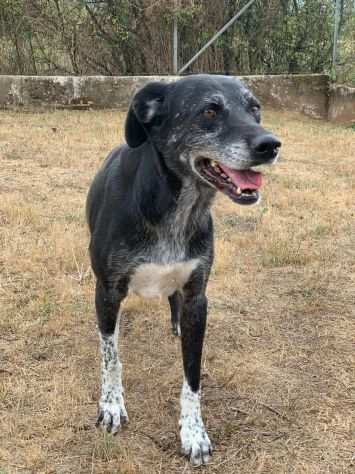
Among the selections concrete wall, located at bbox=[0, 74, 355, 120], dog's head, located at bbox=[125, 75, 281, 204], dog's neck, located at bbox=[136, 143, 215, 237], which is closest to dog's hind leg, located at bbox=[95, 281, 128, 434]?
dog's neck, located at bbox=[136, 143, 215, 237]

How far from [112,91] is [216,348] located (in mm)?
8524

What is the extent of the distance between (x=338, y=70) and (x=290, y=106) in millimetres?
1116

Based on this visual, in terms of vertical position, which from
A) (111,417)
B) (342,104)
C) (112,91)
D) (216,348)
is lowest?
(342,104)

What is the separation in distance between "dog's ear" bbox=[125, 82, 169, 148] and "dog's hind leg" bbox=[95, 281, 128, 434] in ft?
2.52

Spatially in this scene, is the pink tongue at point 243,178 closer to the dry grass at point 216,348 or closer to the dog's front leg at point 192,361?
the dog's front leg at point 192,361

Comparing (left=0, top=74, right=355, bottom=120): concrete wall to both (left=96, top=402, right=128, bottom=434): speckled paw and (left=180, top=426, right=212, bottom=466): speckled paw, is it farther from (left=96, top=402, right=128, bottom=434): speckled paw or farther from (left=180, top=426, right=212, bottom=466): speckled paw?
(left=180, top=426, right=212, bottom=466): speckled paw

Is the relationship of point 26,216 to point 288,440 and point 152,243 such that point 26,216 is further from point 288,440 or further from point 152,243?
point 288,440

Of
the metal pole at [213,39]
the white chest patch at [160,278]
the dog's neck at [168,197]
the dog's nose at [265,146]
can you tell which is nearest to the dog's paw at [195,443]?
the white chest patch at [160,278]

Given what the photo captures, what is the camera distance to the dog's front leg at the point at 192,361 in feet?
9.56

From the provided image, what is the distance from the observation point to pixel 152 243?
9.25 feet

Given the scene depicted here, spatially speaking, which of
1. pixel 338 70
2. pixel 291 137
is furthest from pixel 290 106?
pixel 291 137

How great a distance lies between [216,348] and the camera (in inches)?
149

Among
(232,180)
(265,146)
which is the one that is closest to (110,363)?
(232,180)

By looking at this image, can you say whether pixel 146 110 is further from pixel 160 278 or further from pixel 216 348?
pixel 216 348
